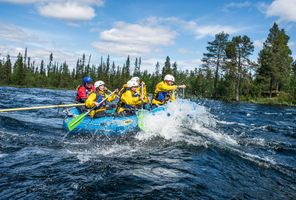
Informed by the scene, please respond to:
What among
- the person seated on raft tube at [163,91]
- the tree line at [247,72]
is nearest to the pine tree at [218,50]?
the tree line at [247,72]

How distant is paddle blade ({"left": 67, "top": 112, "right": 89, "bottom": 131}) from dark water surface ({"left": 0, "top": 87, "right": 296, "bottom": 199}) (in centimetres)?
51

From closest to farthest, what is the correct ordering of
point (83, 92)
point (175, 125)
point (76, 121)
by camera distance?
point (76, 121) < point (175, 125) < point (83, 92)

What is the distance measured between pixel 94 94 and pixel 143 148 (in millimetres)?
4026

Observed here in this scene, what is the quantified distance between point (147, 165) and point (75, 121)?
19.1ft

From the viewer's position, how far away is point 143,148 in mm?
10148

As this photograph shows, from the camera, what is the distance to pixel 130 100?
13109mm

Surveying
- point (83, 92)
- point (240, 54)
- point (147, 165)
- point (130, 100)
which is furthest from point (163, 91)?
point (240, 54)

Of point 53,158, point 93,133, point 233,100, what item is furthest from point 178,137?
point 233,100

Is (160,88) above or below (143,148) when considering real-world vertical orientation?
above

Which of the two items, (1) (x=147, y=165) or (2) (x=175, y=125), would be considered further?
(2) (x=175, y=125)

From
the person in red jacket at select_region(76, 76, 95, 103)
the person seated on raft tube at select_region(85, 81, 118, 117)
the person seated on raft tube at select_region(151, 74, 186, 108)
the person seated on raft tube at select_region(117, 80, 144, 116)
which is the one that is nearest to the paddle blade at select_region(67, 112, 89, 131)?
the person seated on raft tube at select_region(85, 81, 118, 117)

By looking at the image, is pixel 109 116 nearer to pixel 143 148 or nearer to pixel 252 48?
pixel 143 148

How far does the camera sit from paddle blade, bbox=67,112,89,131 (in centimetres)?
1295

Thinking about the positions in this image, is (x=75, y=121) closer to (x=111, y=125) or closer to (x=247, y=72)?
(x=111, y=125)
